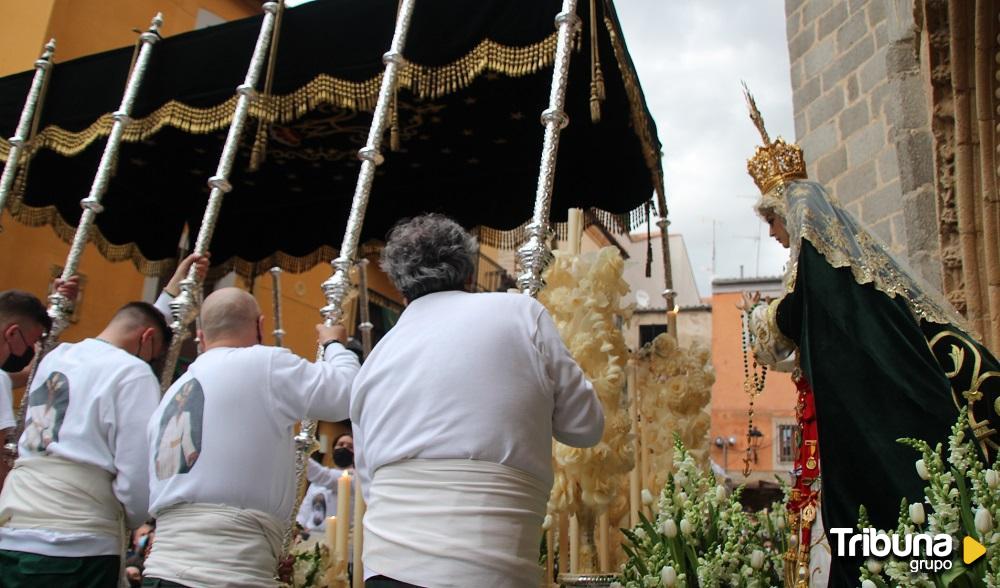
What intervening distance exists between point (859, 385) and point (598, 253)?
0.94 metres

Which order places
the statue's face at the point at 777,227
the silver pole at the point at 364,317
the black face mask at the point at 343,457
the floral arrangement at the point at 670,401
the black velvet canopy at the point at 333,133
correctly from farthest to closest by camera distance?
the black face mask at the point at 343,457
the silver pole at the point at 364,317
the black velvet canopy at the point at 333,133
the floral arrangement at the point at 670,401
the statue's face at the point at 777,227

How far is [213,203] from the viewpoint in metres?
3.42

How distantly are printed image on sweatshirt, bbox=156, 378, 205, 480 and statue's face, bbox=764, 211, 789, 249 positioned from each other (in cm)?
216

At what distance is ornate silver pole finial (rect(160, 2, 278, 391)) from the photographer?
3.27 m

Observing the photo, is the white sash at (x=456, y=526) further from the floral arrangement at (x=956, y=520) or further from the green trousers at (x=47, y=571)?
the green trousers at (x=47, y=571)

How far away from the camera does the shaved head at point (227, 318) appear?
2.53 metres

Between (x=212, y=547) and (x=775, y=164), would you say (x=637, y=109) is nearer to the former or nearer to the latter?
(x=775, y=164)

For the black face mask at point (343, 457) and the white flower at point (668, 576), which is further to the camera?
the black face mask at point (343, 457)

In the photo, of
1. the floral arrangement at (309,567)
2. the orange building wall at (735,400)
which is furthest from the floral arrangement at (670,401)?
the orange building wall at (735,400)

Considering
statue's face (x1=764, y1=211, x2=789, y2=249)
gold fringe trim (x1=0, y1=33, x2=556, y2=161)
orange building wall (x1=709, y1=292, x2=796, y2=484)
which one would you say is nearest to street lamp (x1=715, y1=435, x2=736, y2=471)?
orange building wall (x1=709, y1=292, x2=796, y2=484)

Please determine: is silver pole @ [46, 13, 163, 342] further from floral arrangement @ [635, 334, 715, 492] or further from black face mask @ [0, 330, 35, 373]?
floral arrangement @ [635, 334, 715, 492]

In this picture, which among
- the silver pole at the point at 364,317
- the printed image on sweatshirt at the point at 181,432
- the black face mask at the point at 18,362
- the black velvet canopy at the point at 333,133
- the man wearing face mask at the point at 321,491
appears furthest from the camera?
the man wearing face mask at the point at 321,491

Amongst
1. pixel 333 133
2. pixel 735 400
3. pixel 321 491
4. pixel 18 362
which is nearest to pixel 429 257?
pixel 18 362

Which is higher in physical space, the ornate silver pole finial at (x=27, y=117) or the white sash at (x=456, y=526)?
the ornate silver pole finial at (x=27, y=117)
